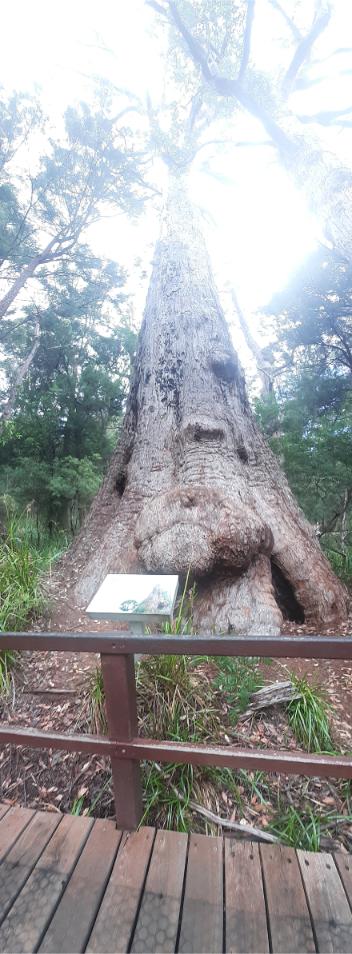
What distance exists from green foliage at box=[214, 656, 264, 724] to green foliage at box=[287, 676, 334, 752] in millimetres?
251

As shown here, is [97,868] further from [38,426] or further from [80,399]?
[80,399]

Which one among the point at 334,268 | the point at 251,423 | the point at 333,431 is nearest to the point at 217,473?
the point at 251,423

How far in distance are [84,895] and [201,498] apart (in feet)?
8.17

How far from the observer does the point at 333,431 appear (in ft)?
18.3

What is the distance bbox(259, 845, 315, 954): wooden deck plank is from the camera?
4.03 ft

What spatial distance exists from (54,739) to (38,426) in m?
6.17

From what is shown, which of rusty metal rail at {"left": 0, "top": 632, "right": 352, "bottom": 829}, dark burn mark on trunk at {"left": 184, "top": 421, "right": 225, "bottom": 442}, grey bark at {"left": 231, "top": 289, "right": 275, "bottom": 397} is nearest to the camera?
rusty metal rail at {"left": 0, "top": 632, "right": 352, "bottom": 829}

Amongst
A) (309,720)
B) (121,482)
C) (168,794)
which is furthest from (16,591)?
(309,720)

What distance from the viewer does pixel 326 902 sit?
52.8 inches

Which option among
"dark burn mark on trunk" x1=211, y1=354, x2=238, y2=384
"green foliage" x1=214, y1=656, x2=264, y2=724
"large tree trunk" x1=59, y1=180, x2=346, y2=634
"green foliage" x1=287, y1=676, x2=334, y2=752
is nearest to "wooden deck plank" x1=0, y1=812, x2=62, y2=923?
"green foliage" x1=214, y1=656, x2=264, y2=724

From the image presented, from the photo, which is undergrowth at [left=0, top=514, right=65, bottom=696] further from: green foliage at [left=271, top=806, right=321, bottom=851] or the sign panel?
green foliage at [left=271, top=806, right=321, bottom=851]

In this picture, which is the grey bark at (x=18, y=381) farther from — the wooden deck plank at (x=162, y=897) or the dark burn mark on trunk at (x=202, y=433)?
the wooden deck plank at (x=162, y=897)

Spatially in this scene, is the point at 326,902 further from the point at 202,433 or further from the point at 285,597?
the point at 202,433

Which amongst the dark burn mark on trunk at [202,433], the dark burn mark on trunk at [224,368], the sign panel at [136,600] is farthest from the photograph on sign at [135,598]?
the dark burn mark on trunk at [224,368]
